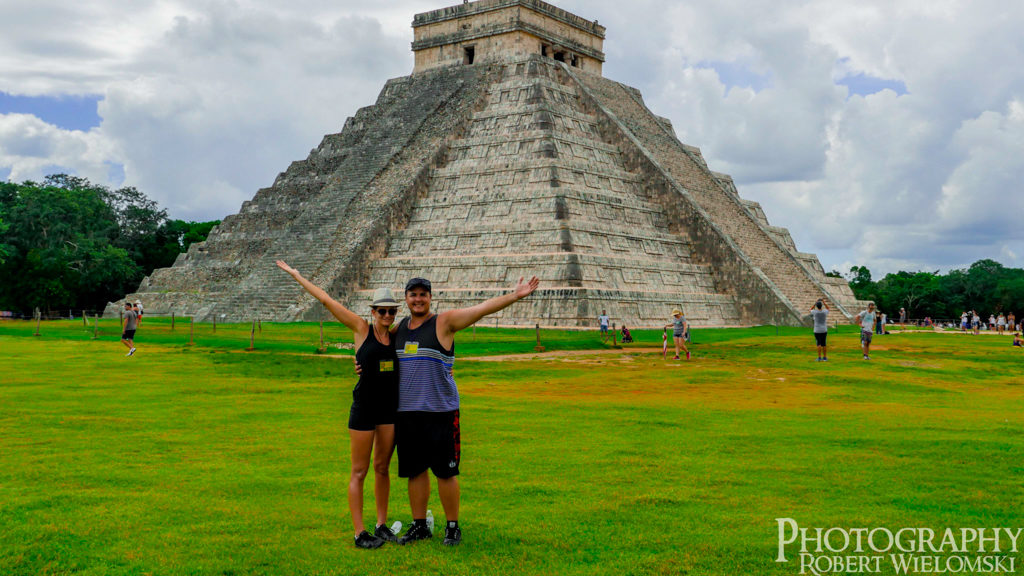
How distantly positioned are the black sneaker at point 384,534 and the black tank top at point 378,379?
0.83 meters

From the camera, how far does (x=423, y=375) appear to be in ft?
21.5

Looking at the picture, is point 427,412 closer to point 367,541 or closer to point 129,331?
point 367,541

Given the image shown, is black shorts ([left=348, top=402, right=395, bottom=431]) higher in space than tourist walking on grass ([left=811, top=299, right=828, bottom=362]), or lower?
lower

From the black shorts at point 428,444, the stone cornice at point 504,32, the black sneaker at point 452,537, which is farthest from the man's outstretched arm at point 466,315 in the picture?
the stone cornice at point 504,32

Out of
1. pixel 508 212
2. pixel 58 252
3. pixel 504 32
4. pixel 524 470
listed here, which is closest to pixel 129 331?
pixel 524 470

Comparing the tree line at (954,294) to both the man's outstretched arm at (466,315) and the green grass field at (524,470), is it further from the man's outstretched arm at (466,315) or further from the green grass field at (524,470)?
the man's outstretched arm at (466,315)

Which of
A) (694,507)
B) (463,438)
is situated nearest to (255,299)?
(463,438)

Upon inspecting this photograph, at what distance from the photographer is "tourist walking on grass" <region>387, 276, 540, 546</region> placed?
6449 mm

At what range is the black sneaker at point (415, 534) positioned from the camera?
645 cm

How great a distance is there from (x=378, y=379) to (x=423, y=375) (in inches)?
12.6

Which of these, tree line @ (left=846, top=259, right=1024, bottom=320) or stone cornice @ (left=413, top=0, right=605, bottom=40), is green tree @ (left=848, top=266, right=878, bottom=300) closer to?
tree line @ (left=846, top=259, right=1024, bottom=320)

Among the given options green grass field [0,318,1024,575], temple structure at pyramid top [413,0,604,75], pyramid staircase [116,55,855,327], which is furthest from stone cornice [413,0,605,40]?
green grass field [0,318,1024,575]

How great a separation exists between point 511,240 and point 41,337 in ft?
54.5

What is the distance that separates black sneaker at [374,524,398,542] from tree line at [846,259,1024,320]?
7413 centimetres
